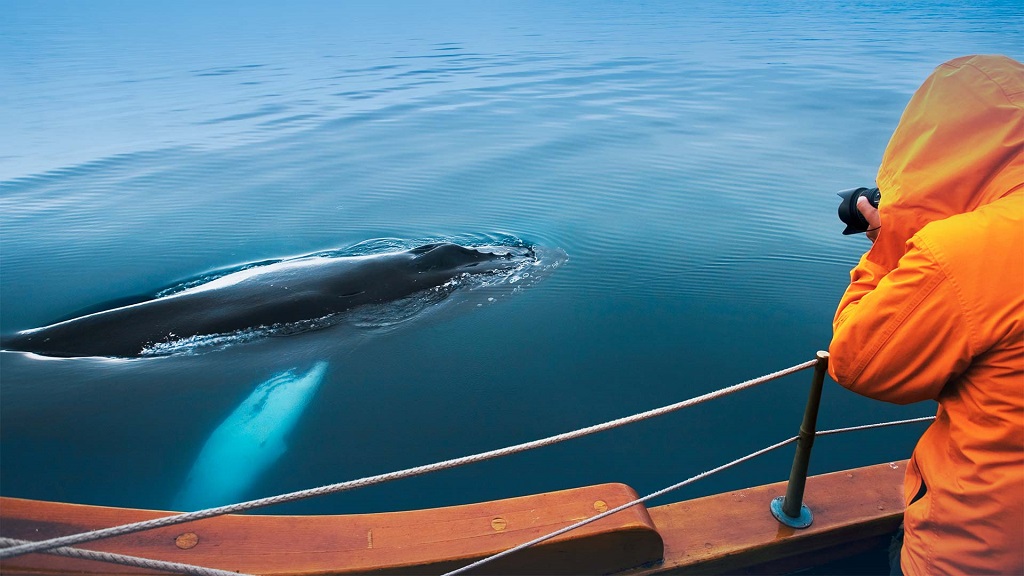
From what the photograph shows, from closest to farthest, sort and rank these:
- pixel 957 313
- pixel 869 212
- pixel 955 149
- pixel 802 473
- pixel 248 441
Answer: pixel 957 313
pixel 955 149
pixel 869 212
pixel 802 473
pixel 248 441

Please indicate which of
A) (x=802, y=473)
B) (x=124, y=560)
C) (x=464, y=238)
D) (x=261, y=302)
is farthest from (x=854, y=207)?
(x=464, y=238)

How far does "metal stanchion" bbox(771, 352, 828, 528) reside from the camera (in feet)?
9.90

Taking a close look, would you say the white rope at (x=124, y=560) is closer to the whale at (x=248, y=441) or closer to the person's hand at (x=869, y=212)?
the whale at (x=248, y=441)

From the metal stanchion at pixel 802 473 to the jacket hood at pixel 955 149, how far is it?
0.76 metres

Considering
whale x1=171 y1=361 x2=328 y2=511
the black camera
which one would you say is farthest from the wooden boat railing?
whale x1=171 y1=361 x2=328 y2=511

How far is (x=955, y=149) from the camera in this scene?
221 cm

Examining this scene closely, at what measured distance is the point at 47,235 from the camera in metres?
8.45

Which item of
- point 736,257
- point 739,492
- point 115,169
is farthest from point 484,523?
point 115,169

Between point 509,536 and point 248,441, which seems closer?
point 509,536

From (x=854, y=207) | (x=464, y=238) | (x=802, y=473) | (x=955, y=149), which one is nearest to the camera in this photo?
(x=955, y=149)

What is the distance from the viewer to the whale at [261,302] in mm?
5758

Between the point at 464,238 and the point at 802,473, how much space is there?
5637 mm

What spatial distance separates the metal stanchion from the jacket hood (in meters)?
0.76

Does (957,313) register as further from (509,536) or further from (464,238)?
(464,238)
